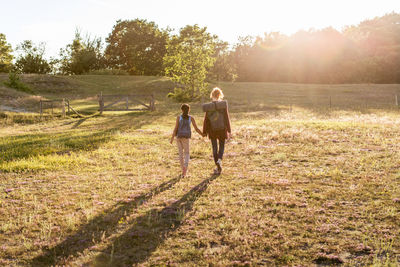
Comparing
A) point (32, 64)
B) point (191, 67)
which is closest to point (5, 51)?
point (32, 64)

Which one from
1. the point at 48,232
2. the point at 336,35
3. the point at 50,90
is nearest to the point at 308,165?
the point at 48,232

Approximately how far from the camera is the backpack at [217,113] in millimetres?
9664

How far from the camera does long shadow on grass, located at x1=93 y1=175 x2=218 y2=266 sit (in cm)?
519

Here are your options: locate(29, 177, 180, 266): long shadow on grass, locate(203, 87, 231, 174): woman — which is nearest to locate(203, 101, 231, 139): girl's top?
locate(203, 87, 231, 174): woman

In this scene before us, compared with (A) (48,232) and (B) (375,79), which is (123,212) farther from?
(B) (375,79)

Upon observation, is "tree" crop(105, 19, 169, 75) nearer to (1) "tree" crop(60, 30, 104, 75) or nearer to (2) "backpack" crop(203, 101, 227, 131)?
(1) "tree" crop(60, 30, 104, 75)

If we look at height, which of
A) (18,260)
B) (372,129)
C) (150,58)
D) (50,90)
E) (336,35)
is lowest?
(18,260)

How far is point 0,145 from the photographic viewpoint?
15.3 metres

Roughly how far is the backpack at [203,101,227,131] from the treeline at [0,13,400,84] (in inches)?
2308

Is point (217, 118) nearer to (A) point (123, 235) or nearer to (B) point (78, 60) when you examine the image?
(A) point (123, 235)

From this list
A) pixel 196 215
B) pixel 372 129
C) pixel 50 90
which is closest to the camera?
pixel 196 215

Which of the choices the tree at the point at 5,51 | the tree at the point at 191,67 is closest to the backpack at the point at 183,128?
the tree at the point at 191,67

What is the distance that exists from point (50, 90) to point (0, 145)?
37.0m

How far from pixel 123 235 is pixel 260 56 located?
291 ft
